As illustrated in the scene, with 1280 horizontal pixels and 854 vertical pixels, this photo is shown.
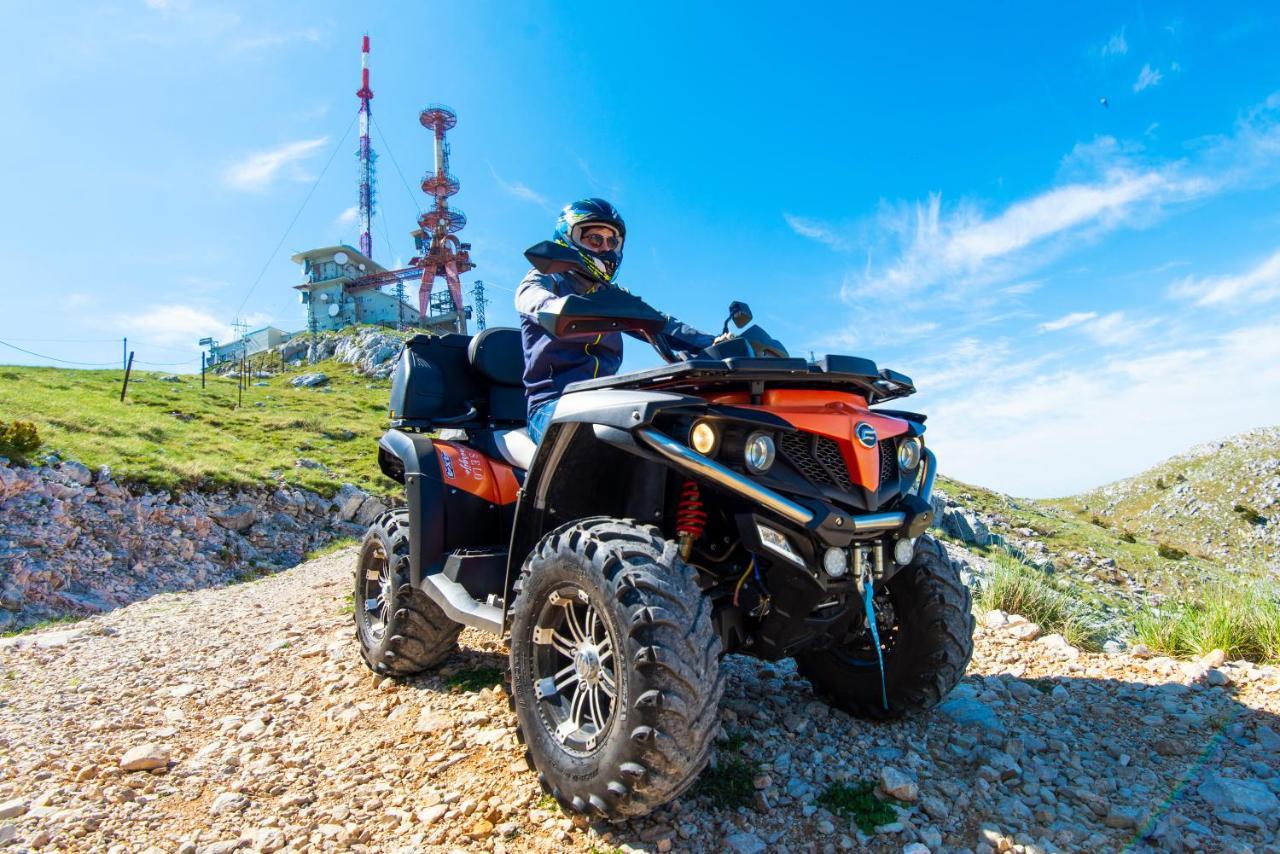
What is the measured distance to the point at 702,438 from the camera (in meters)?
2.37

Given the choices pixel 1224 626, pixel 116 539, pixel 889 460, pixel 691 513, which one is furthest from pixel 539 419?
pixel 116 539

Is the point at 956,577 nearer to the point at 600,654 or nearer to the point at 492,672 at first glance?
the point at 600,654

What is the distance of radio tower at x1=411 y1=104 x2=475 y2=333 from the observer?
74750 mm

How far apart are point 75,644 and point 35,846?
156 inches

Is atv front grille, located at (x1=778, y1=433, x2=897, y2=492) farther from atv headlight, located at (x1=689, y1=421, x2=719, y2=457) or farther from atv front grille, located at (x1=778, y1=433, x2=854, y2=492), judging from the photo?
atv headlight, located at (x1=689, y1=421, x2=719, y2=457)

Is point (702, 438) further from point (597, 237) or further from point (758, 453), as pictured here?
point (597, 237)

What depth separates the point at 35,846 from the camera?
252 centimetres

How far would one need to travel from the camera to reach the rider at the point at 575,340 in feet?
11.2

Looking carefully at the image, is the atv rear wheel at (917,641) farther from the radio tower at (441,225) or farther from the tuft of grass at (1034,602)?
the radio tower at (441,225)

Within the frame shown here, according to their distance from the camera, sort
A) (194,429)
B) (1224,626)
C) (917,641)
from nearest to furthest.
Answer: (917,641), (1224,626), (194,429)

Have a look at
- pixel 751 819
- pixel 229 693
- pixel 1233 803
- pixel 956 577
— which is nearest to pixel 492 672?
pixel 229 693

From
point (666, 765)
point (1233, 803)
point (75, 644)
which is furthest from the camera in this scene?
point (75, 644)

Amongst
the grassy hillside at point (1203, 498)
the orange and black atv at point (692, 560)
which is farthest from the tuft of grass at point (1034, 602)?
the grassy hillside at point (1203, 498)

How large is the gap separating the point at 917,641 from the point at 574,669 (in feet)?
5.00
